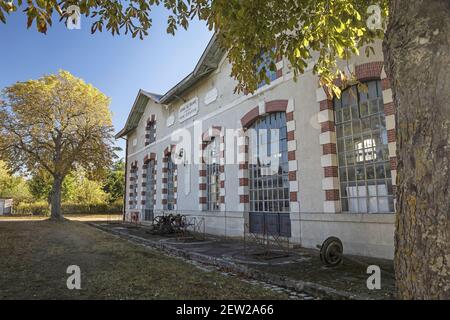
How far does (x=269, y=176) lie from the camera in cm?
1022

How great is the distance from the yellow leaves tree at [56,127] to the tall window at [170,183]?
7.30m

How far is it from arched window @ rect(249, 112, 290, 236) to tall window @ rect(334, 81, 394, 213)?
1.99m

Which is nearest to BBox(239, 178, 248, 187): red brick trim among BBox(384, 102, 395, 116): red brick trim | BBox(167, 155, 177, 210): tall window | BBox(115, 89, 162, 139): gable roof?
BBox(384, 102, 395, 116): red brick trim

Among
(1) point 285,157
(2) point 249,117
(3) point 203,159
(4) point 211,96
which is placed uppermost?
(4) point 211,96

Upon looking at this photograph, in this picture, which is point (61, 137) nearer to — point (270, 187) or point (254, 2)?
point (270, 187)

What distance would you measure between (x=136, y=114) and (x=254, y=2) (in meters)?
18.1

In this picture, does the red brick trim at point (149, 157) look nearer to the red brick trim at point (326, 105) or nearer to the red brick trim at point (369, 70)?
the red brick trim at point (326, 105)

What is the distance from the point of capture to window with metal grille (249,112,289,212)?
972cm

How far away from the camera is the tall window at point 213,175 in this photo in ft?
42.0

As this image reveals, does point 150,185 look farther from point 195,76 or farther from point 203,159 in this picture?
point 195,76

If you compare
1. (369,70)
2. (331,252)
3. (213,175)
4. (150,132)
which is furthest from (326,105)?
(150,132)

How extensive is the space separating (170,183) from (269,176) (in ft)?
25.6

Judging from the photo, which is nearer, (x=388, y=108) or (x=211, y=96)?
(x=388, y=108)

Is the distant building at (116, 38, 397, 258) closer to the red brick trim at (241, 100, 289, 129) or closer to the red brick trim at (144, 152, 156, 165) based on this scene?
the red brick trim at (241, 100, 289, 129)
